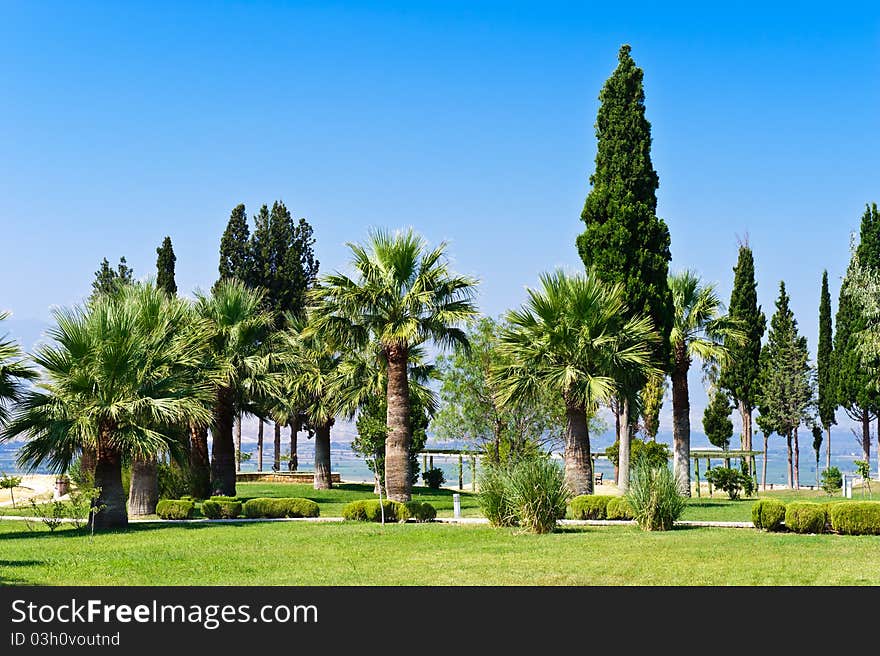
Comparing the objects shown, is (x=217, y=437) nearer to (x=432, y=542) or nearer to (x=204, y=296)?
(x=204, y=296)

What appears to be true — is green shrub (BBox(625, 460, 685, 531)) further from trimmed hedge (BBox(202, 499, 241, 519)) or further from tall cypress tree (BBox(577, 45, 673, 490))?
trimmed hedge (BBox(202, 499, 241, 519))

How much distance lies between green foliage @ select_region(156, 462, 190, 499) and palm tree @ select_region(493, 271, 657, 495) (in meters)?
11.3

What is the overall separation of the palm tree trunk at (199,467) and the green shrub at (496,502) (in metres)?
15.0

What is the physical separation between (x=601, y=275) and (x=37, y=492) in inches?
981

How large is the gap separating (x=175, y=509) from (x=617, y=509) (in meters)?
11.5

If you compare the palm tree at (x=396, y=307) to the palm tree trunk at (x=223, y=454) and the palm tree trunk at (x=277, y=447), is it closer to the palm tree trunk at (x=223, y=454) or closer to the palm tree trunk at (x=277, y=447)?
the palm tree trunk at (x=223, y=454)

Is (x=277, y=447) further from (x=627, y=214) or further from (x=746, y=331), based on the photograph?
(x=627, y=214)

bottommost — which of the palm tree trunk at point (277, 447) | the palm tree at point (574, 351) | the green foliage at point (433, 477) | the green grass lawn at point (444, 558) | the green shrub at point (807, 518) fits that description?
the green foliage at point (433, 477)

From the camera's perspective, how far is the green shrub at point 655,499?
1922 centimetres

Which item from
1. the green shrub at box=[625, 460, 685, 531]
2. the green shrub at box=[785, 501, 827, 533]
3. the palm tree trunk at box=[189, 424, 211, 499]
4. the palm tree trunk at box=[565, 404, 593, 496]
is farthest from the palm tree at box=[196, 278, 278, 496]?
the green shrub at box=[785, 501, 827, 533]

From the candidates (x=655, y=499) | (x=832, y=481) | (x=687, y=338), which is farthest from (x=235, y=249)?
(x=655, y=499)

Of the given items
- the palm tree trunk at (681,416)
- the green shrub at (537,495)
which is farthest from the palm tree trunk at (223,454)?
the green shrub at (537,495)

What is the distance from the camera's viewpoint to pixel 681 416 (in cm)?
3588
